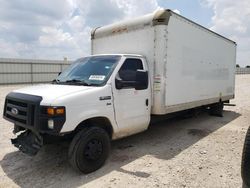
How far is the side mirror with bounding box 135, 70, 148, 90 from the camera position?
16.2 ft

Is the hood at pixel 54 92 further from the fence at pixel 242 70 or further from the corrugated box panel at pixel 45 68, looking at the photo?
the fence at pixel 242 70

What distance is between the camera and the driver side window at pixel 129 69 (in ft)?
16.6

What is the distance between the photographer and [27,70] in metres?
27.6

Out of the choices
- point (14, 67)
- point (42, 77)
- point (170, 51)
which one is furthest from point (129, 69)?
point (42, 77)

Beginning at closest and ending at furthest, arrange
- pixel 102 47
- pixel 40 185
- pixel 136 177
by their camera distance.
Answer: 1. pixel 40 185
2. pixel 136 177
3. pixel 102 47

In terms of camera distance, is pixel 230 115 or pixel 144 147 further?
pixel 230 115

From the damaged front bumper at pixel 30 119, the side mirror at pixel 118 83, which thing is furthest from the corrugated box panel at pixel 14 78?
the side mirror at pixel 118 83

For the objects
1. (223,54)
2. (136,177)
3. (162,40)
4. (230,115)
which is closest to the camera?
(136,177)

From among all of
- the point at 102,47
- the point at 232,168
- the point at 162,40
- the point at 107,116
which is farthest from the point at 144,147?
the point at 102,47

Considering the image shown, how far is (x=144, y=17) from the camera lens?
5.99 meters

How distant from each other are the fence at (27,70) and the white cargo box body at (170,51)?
21900 millimetres

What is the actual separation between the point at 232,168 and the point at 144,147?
6.58 ft

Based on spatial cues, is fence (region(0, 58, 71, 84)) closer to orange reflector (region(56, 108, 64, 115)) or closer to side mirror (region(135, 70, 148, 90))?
side mirror (region(135, 70, 148, 90))

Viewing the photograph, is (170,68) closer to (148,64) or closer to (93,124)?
(148,64)
